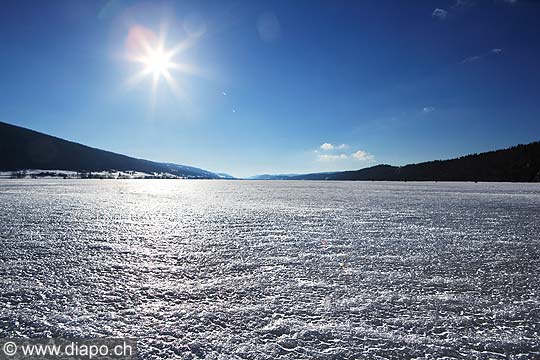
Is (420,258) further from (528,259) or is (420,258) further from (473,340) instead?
(473,340)

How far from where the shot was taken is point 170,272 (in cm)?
438

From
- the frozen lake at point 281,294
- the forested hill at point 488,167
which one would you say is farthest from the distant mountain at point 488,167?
the frozen lake at point 281,294

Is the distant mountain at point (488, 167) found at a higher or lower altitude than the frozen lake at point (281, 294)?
higher

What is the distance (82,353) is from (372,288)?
312 cm

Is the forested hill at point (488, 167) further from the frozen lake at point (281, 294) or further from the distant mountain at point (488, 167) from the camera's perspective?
the frozen lake at point (281, 294)

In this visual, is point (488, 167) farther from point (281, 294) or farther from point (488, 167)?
point (281, 294)

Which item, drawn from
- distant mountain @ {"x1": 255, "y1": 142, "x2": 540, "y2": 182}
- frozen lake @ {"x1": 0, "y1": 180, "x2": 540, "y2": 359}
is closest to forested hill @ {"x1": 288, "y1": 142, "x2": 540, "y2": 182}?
distant mountain @ {"x1": 255, "y1": 142, "x2": 540, "y2": 182}

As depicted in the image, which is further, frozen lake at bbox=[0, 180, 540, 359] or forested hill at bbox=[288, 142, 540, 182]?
forested hill at bbox=[288, 142, 540, 182]

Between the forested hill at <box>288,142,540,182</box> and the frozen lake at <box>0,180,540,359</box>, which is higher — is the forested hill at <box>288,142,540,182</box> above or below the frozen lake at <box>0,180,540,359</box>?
above

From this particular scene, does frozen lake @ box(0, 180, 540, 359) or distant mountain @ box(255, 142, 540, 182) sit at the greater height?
distant mountain @ box(255, 142, 540, 182)

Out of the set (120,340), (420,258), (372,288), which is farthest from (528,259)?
(120,340)

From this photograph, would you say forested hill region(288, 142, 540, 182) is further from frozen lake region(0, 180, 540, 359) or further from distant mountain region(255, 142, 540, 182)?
frozen lake region(0, 180, 540, 359)

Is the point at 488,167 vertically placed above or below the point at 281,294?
above

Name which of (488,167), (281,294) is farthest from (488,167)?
(281,294)
